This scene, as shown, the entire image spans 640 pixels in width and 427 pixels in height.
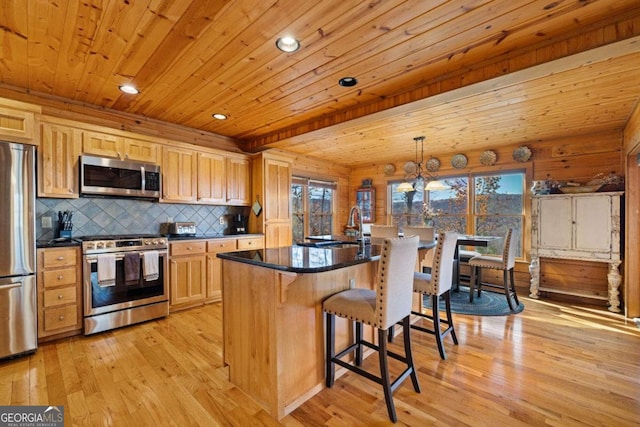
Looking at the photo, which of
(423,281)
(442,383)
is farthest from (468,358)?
(423,281)

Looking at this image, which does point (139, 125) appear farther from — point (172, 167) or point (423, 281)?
point (423, 281)

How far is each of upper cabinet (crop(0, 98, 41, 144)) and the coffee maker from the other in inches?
101

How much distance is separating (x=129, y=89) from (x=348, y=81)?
7.29 ft

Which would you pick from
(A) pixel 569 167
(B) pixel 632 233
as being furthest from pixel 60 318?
(A) pixel 569 167

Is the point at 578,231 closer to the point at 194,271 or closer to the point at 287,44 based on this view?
the point at 287,44

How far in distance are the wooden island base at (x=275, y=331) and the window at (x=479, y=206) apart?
4070mm

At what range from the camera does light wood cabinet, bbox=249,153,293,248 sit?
15.1 feet

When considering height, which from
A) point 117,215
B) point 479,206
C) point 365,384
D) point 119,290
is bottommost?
point 365,384

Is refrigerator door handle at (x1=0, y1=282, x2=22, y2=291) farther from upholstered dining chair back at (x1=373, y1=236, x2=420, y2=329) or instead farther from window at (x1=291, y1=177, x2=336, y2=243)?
window at (x1=291, y1=177, x2=336, y2=243)

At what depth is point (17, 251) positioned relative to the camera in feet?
8.27

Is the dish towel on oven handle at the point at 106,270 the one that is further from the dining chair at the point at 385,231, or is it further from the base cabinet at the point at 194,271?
the dining chair at the point at 385,231

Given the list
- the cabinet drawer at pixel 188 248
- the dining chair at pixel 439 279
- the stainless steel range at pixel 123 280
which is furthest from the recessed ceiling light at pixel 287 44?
the cabinet drawer at pixel 188 248

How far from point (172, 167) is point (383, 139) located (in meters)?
3.17

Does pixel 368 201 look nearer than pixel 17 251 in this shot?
No
